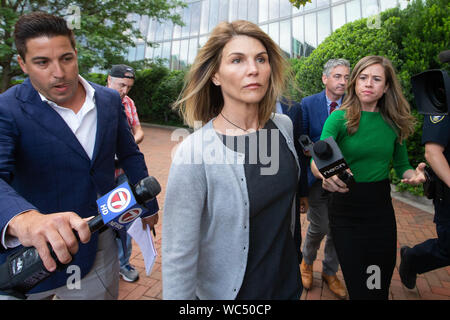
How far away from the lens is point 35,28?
159cm

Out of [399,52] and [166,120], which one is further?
[166,120]

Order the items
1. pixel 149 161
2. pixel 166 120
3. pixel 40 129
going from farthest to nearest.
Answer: pixel 166 120, pixel 149 161, pixel 40 129

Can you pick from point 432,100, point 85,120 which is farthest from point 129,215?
point 432,100

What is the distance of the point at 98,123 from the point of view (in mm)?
1859

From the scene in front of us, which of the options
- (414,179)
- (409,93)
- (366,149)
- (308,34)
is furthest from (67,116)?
(308,34)

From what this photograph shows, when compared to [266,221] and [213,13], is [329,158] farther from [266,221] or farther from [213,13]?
[213,13]

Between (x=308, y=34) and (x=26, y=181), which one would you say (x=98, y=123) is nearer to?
(x=26, y=181)

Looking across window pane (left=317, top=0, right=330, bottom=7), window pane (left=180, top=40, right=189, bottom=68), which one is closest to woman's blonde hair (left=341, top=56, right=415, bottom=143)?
window pane (left=317, top=0, right=330, bottom=7)

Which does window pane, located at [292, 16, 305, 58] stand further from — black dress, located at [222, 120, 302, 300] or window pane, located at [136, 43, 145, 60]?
black dress, located at [222, 120, 302, 300]

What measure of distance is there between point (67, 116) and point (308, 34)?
1856 cm

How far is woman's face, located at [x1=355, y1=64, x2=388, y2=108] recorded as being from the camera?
2.26 meters

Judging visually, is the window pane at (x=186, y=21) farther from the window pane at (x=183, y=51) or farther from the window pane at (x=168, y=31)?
the window pane at (x=168, y=31)

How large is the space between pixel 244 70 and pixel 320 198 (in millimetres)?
1985

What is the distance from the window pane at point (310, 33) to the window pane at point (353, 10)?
2.07 metres
